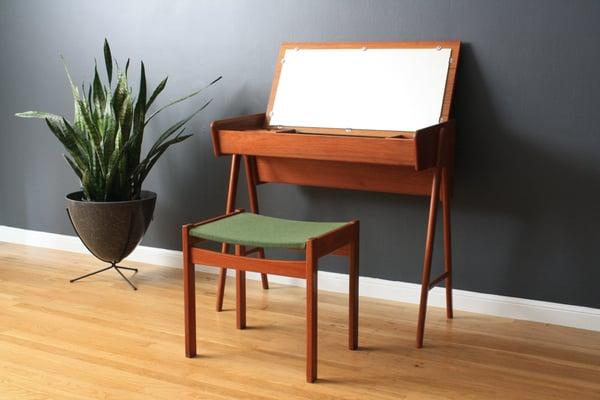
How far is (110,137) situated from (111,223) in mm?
428

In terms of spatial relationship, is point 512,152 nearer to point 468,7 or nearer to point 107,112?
point 468,7

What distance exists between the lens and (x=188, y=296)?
118 inches

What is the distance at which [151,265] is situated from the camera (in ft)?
14.4

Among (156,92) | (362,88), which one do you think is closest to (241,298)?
(362,88)

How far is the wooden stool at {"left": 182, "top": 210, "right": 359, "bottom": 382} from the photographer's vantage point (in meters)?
2.75

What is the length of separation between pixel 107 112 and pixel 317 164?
43.9 inches

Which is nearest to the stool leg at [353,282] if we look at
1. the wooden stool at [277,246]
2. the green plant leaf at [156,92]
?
the wooden stool at [277,246]

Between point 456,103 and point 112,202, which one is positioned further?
point 112,202

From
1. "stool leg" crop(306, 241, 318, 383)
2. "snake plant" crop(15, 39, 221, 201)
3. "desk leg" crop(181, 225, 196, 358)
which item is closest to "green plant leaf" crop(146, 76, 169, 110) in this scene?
"snake plant" crop(15, 39, 221, 201)

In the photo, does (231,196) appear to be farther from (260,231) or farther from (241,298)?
(260,231)

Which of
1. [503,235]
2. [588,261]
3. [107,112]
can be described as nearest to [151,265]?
[107,112]

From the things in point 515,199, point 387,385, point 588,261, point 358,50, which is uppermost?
point 358,50

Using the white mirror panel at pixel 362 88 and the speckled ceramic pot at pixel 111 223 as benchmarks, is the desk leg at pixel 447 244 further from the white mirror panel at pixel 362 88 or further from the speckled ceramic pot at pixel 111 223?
the speckled ceramic pot at pixel 111 223

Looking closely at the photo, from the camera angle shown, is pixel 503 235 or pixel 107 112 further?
pixel 107 112
